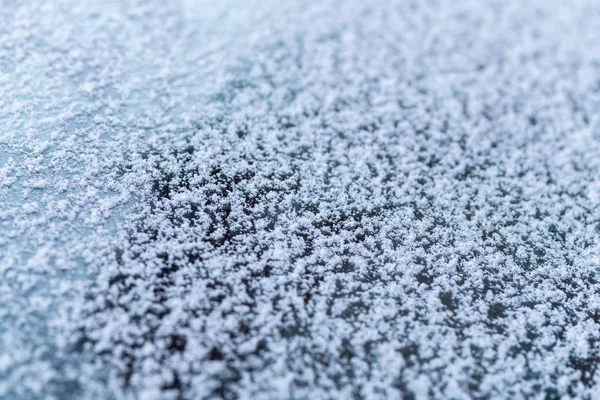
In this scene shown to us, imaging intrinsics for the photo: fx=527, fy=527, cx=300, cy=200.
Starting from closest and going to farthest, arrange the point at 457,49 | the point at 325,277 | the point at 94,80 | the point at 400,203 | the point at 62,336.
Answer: the point at 62,336 < the point at 325,277 < the point at 400,203 < the point at 94,80 < the point at 457,49

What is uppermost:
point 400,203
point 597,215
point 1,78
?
point 1,78

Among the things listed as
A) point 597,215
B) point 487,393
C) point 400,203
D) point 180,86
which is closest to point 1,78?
point 180,86

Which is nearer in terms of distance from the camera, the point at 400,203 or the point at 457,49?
the point at 400,203

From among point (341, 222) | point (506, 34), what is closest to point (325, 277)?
point (341, 222)

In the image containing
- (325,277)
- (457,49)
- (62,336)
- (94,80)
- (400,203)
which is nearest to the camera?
(62,336)

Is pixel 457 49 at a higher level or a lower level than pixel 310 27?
lower

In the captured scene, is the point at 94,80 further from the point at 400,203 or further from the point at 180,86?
the point at 400,203
